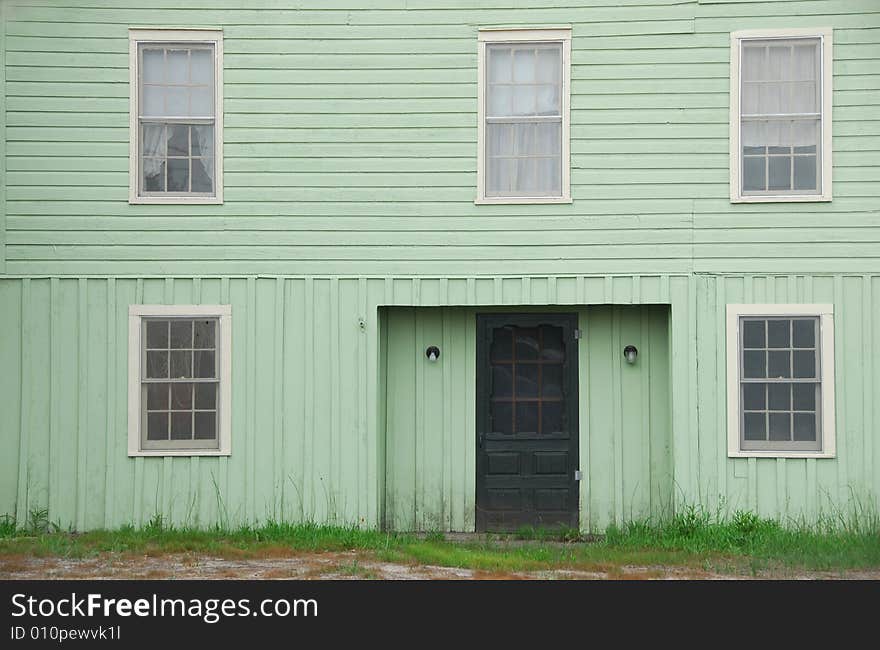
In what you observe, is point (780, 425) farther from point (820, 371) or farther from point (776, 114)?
point (776, 114)

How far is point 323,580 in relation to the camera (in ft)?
39.9

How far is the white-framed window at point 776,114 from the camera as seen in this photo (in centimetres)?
1443

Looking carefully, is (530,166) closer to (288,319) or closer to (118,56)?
(288,319)

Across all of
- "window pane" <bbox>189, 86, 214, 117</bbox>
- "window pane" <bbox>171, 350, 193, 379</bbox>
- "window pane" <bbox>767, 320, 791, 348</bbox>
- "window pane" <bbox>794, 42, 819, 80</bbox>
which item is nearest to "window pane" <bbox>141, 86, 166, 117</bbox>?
"window pane" <bbox>189, 86, 214, 117</bbox>

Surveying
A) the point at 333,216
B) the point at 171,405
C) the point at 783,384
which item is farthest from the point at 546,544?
the point at 171,405

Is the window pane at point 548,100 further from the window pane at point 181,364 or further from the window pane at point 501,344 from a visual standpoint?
the window pane at point 181,364

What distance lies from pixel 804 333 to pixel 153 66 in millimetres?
7469

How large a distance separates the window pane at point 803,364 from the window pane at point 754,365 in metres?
0.33

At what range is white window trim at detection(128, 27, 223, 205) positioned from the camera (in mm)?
14664

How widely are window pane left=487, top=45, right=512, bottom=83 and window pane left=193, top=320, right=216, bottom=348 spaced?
13.1 ft

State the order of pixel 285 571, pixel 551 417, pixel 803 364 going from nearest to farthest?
pixel 285 571 < pixel 803 364 < pixel 551 417

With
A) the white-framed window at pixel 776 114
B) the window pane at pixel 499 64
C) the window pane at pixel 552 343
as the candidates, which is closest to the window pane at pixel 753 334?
the white-framed window at pixel 776 114

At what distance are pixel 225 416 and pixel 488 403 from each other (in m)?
2.85

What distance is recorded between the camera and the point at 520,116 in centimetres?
1469
